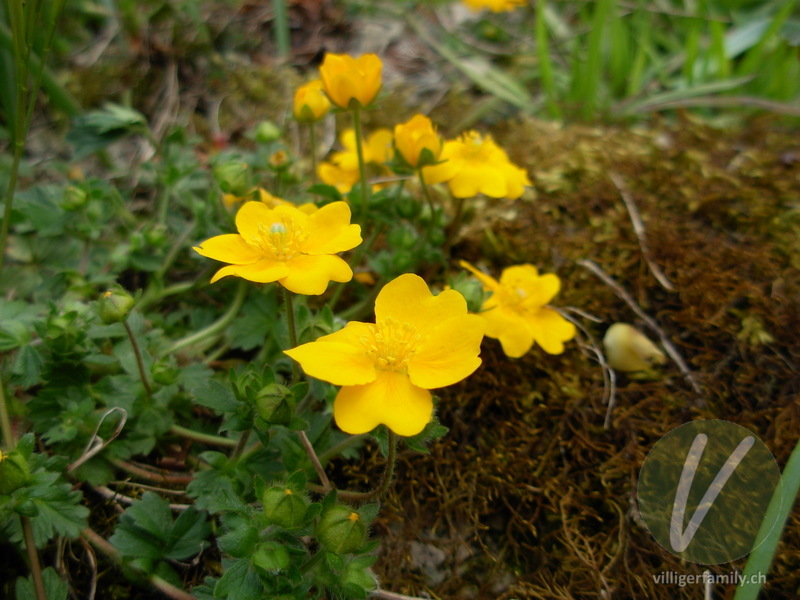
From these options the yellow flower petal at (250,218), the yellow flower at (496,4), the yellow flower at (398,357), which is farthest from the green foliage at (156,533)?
the yellow flower at (496,4)

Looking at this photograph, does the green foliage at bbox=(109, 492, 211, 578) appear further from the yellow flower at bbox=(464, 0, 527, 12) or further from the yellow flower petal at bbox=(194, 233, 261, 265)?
the yellow flower at bbox=(464, 0, 527, 12)

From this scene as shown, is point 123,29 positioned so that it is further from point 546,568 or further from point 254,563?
point 546,568

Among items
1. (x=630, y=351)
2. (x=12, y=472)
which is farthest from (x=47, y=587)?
(x=630, y=351)

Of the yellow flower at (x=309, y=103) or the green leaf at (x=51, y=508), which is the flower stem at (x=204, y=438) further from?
the yellow flower at (x=309, y=103)

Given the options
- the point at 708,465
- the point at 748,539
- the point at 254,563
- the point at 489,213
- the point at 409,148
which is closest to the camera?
the point at 254,563

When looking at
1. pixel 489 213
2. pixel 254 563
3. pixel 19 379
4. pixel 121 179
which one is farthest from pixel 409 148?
pixel 121 179
